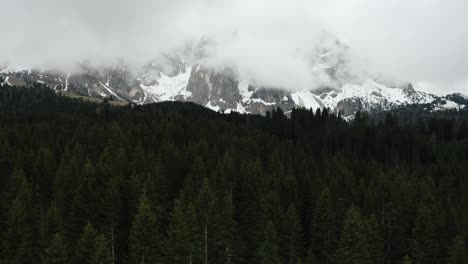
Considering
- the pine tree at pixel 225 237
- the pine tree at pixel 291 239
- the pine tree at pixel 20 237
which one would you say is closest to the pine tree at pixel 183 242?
the pine tree at pixel 225 237

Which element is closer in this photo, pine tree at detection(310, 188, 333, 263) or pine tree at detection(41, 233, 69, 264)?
pine tree at detection(41, 233, 69, 264)

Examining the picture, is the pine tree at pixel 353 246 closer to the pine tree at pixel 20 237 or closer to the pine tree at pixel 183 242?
the pine tree at pixel 183 242

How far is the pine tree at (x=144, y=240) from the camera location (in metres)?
46.2

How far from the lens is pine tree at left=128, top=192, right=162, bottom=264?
46.2 meters

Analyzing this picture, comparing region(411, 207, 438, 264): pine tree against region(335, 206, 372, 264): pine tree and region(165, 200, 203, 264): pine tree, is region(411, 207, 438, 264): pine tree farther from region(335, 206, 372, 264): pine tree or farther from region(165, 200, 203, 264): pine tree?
region(165, 200, 203, 264): pine tree

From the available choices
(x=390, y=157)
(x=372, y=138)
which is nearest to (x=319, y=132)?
(x=372, y=138)

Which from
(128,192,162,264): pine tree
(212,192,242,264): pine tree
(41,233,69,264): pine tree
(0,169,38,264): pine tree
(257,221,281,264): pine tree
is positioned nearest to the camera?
(41,233,69,264): pine tree

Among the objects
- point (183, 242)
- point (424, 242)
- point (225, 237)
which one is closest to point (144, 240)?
point (183, 242)

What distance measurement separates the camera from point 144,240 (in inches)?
1833

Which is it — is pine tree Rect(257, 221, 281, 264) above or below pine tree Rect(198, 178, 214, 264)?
below

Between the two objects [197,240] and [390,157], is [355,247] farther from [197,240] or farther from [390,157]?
[390,157]

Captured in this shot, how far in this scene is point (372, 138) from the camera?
170m

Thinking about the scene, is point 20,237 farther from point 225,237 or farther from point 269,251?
point 269,251

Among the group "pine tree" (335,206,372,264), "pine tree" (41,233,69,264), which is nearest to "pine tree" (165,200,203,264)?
"pine tree" (41,233,69,264)
